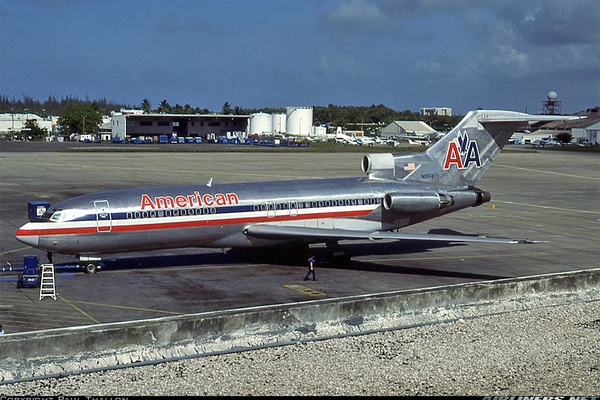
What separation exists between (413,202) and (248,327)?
47.3ft

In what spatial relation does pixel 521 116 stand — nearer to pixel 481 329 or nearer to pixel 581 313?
pixel 581 313

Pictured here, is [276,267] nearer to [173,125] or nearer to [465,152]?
[465,152]

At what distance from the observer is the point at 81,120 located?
190250 mm

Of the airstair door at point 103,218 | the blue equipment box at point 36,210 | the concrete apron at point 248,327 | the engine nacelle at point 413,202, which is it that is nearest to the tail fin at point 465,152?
the engine nacelle at point 413,202

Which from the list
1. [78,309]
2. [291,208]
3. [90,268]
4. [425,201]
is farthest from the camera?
[425,201]

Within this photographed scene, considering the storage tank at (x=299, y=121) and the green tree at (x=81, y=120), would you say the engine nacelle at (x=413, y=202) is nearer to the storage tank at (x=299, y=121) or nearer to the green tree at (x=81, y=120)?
the storage tank at (x=299, y=121)

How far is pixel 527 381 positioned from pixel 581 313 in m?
7.44

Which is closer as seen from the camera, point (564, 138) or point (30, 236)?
point (30, 236)

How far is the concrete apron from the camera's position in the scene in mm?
17375

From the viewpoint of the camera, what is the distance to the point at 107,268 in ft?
97.7

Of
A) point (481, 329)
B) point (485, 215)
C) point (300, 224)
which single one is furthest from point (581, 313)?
point (485, 215)

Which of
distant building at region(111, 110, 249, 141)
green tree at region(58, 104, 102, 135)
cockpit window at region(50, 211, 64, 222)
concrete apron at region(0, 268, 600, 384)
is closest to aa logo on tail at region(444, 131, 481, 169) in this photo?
concrete apron at region(0, 268, 600, 384)

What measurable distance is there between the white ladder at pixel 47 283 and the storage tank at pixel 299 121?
170 meters

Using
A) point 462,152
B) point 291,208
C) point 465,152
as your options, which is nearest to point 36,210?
point 291,208
